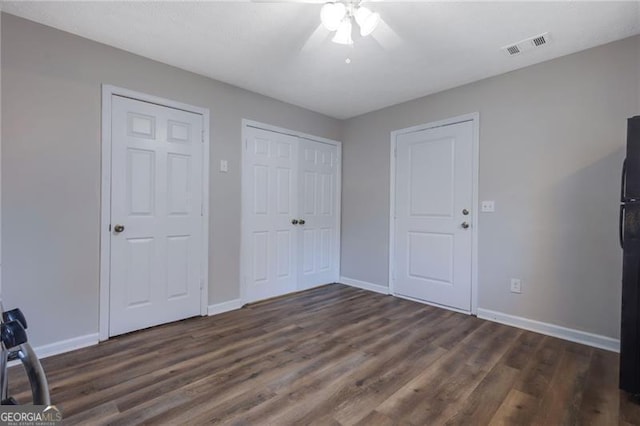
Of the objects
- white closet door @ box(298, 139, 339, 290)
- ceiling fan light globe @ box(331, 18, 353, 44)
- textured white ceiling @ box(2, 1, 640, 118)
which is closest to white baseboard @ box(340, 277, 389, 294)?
white closet door @ box(298, 139, 339, 290)

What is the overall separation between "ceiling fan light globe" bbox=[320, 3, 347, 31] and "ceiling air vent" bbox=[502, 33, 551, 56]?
1.53 metres

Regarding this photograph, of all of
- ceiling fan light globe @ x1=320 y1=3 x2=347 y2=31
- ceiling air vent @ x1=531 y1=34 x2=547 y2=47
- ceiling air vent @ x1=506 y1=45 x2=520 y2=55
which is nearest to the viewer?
ceiling fan light globe @ x1=320 y1=3 x2=347 y2=31

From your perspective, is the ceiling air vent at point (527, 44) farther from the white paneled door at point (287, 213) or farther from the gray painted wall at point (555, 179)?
the white paneled door at point (287, 213)

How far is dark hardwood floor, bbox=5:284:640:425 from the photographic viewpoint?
1.61 m

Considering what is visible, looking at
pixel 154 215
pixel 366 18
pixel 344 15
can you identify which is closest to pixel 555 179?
pixel 366 18

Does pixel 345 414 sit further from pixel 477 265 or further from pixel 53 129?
pixel 53 129

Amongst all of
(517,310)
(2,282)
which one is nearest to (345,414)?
(517,310)

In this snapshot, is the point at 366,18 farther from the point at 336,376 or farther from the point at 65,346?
the point at 65,346

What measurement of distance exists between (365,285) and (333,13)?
327 cm

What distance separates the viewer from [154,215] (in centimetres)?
275

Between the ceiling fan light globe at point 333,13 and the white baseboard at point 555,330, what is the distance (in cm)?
291

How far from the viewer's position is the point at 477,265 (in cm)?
312

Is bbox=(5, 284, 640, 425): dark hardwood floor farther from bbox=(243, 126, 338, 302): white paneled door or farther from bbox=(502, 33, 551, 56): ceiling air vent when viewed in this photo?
bbox=(502, 33, 551, 56): ceiling air vent

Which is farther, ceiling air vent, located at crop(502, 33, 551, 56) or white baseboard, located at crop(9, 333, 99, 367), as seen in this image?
ceiling air vent, located at crop(502, 33, 551, 56)
